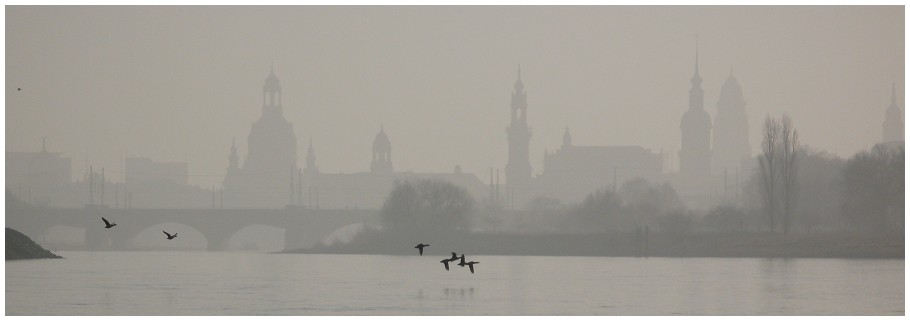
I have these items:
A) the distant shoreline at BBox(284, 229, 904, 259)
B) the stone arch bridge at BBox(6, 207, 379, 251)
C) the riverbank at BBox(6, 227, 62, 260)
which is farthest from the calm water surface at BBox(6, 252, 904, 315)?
the stone arch bridge at BBox(6, 207, 379, 251)

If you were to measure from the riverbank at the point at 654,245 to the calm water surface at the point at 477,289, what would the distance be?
9.91ft

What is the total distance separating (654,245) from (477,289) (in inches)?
1641

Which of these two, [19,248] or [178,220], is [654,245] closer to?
[19,248]

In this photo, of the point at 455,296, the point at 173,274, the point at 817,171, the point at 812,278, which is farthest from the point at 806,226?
the point at 455,296

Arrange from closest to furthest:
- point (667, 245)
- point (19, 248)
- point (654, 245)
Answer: point (19, 248) < point (667, 245) < point (654, 245)

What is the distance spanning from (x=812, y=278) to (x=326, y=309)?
25308 millimetres

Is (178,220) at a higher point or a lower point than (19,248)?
higher

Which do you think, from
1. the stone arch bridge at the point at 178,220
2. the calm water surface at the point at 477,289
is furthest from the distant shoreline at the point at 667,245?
the stone arch bridge at the point at 178,220

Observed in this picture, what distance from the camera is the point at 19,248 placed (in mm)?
90562

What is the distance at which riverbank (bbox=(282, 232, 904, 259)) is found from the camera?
90.9m

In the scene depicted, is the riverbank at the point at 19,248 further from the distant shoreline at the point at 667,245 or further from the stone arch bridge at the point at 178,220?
the stone arch bridge at the point at 178,220

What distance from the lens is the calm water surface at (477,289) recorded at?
52656 mm

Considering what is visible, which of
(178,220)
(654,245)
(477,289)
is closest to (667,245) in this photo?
(654,245)

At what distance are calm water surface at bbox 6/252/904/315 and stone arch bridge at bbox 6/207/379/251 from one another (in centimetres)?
6688
